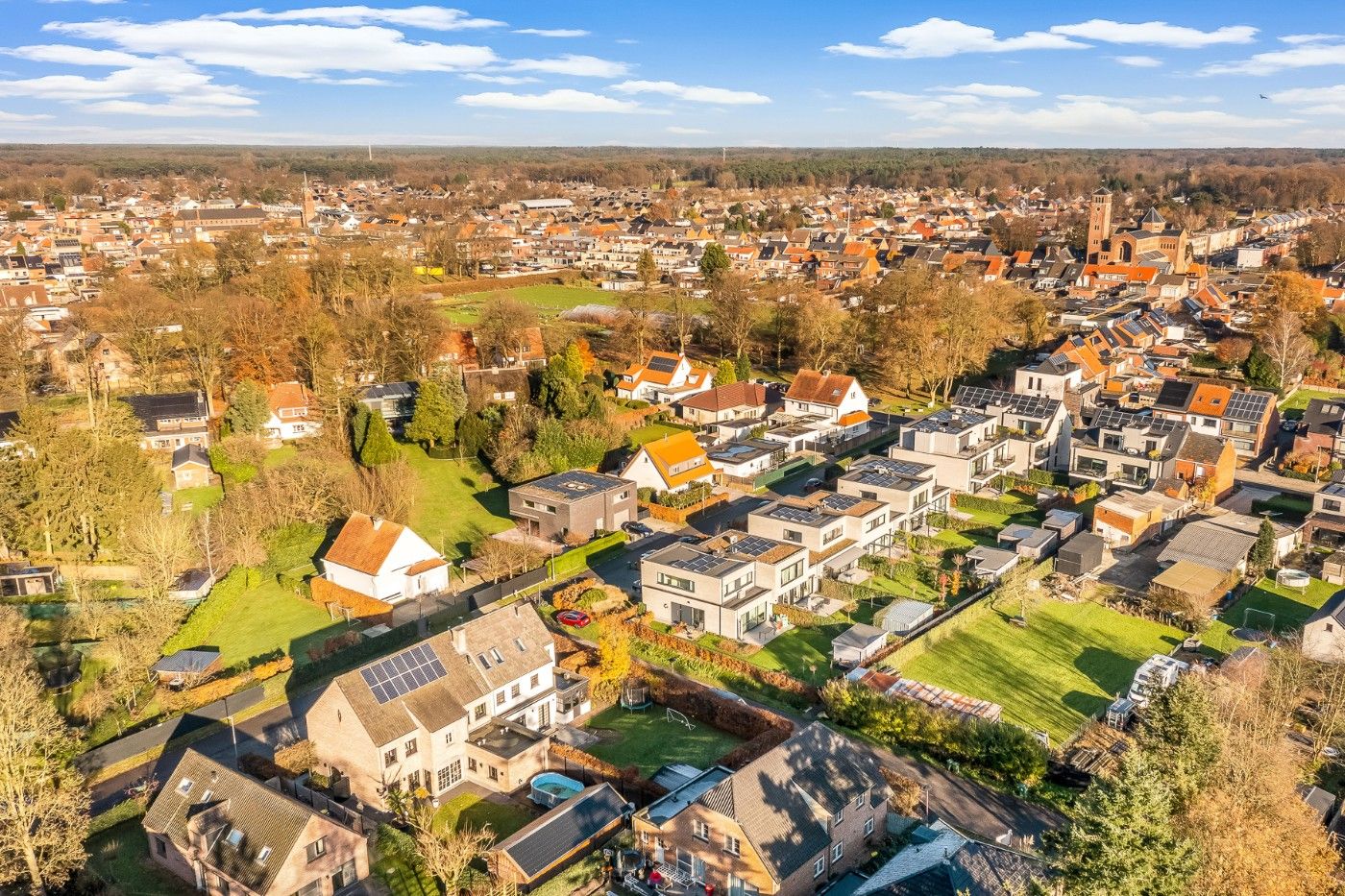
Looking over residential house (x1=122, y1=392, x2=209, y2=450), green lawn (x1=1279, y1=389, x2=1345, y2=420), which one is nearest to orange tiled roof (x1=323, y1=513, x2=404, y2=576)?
residential house (x1=122, y1=392, x2=209, y2=450)

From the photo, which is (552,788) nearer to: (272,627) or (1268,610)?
(272,627)

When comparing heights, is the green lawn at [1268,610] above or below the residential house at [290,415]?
below

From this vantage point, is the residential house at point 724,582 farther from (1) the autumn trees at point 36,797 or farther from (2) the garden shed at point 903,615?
(1) the autumn trees at point 36,797

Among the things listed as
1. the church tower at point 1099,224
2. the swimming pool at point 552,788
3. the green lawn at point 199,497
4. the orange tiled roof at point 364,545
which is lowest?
the swimming pool at point 552,788

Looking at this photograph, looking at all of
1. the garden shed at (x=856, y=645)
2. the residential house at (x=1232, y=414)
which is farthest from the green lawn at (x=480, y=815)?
the residential house at (x=1232, y=414)

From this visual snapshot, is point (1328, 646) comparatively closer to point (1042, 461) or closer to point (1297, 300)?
point (1042, 461)

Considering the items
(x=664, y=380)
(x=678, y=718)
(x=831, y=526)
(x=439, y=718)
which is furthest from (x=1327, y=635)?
(x=664, y=380)
